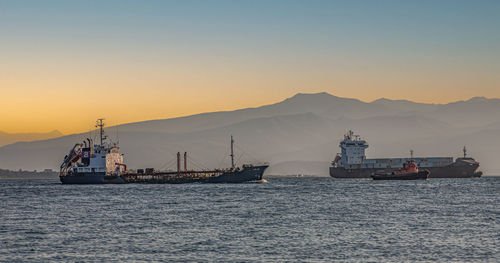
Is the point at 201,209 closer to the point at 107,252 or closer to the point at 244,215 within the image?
the point at 244,215

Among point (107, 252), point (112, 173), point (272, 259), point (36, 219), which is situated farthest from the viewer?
point (112, 173)

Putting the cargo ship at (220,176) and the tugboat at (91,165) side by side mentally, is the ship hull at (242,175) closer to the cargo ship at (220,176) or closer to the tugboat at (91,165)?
the cargo ship at (220,176)

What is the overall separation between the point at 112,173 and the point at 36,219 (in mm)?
105316

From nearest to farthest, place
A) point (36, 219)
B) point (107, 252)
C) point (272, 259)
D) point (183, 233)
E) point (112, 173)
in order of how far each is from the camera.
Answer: point (272, 259) → point (107, 252) → point (183, 233) → point (36, 219) → point (112, 173)

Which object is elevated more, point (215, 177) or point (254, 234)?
point (215, 177)

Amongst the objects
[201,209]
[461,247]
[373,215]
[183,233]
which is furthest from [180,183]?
[461,247]

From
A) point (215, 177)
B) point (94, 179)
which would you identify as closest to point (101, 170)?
point (94, 179)

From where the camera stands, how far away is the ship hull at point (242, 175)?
161 meters

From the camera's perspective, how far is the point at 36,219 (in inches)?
2490

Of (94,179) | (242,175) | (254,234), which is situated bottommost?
(254,234)

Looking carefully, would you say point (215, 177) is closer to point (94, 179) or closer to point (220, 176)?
point (220, 176)

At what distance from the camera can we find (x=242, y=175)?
16088cm

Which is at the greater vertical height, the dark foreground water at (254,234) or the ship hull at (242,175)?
the ship hull at (242,175)

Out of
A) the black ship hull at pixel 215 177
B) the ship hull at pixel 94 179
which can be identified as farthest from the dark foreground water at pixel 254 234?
the ship hull at pixel 94 179
